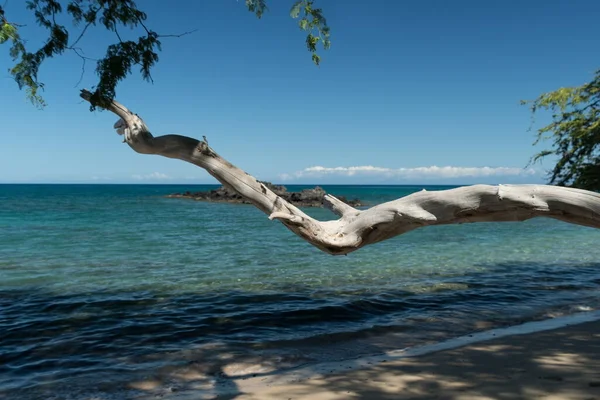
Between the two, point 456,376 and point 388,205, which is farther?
point 456,376

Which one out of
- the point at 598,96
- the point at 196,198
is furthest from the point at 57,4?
the point at 196,198

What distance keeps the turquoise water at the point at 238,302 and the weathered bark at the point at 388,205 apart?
3490mm

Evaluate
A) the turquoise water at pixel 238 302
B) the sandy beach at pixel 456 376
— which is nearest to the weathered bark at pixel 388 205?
the sandy beach at pixel 456 376

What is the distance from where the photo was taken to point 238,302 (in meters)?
11.0

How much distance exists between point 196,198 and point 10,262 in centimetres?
5814

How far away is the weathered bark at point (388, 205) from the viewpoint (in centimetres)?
437

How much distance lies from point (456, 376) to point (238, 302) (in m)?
6.07

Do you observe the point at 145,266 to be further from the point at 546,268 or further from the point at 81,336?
the point at 546,268

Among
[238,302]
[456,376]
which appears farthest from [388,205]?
[238,302]

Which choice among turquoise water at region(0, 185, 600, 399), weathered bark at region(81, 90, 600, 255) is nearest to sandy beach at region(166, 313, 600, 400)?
turquoise water at region(0, 185, 600, 399)

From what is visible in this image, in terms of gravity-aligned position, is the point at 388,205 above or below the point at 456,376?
above

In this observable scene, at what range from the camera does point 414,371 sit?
6285 mm

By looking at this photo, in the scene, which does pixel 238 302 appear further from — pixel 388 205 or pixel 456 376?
pixel 388 205

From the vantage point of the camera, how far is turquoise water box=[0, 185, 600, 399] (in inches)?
290
